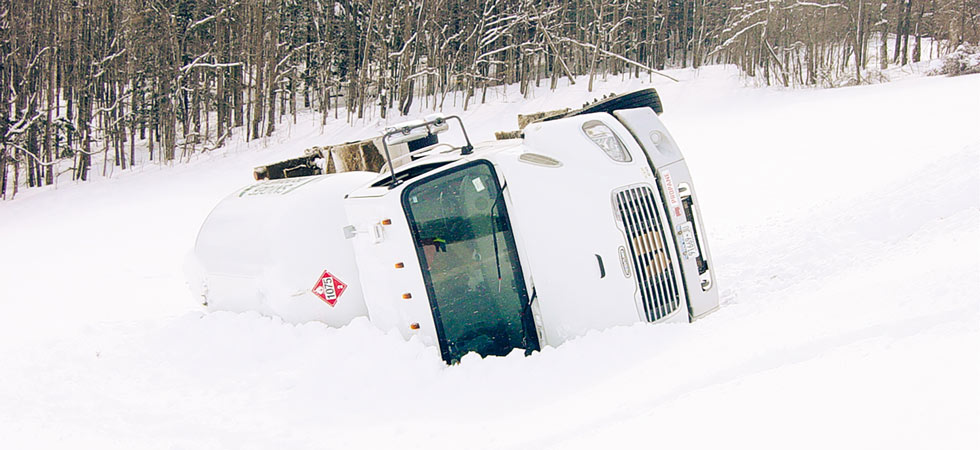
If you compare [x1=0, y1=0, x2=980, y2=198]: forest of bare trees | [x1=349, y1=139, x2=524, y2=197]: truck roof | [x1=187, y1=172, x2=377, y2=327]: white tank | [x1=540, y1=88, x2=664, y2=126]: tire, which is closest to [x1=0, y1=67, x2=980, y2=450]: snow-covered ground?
[x1=187, y1=172, x2=377, y2=327]: white tank

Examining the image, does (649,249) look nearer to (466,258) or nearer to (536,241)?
(536,241)

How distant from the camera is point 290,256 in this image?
595 centimetres

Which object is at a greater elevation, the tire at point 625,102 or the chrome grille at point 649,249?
the tire at point 625,102

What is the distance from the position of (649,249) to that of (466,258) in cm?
127

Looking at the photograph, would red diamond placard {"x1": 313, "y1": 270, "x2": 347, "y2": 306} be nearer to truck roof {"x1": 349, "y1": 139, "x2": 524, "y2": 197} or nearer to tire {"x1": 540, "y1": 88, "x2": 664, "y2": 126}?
truck roof {"x1": 349, "y1": 139, "x2": 524, "y2": 197}

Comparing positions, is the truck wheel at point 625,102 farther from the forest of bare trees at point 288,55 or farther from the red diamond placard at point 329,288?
the forest of bare trees at point 288,55

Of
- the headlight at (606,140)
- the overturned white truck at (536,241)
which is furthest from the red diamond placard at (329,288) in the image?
the headlight at (606,140)

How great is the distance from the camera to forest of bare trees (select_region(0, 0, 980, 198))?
927 inches

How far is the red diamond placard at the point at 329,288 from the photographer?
5.89m

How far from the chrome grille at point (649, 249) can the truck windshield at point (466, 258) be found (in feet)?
2.60

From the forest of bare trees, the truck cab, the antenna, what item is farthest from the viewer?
the forest of bare trees

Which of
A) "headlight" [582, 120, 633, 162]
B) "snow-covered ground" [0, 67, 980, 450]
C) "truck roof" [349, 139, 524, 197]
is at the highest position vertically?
"headlight" [582, 120, 633, 162]

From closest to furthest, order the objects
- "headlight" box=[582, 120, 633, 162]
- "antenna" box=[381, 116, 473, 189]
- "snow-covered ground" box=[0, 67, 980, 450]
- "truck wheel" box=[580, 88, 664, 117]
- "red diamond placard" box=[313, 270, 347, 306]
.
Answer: "snow-covered ground" box=[0, 67, 980, 450] < "headlight" box=[582, 120, 633, 162] < "antenna" box=[381, 116, 473, 189] < "red diamond placard" box=[313, 270, 347, 306] < "truck wheel" box=[580, 88, 664, 117]

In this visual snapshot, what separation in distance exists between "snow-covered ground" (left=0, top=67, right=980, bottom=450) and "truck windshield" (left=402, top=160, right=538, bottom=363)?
294 mm
